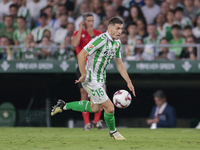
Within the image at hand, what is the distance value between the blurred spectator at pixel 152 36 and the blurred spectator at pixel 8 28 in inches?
166

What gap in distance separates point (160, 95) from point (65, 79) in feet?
9.06

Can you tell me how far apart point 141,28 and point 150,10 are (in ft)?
2.78

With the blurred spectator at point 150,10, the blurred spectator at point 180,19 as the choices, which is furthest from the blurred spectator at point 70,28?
the blurred spectator at point 180,19

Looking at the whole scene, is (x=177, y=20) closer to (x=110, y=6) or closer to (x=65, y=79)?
(x=110, y=6)

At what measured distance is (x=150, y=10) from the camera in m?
11.5

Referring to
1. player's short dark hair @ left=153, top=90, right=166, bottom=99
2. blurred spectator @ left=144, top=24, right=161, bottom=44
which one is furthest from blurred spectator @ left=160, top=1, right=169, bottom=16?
player's short dark hair @ left=153, top=90, right=166, bottom=99

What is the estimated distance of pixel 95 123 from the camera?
8.89 metres

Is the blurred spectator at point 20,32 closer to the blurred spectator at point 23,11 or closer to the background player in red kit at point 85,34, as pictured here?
Answer: the blurred spectator at point 23,11

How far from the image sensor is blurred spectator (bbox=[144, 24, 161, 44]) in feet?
34.9

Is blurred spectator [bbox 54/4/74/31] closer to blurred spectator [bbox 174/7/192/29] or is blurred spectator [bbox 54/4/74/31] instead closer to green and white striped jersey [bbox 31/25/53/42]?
green and white striped jersey [bbox 31/25/53/42]

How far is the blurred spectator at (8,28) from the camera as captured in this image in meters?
11.9

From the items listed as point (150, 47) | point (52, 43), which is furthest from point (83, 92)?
point (52, 43)

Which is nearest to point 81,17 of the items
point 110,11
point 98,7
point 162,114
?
point 98,7

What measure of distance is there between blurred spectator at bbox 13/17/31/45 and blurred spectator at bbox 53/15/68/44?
103 centimetres
